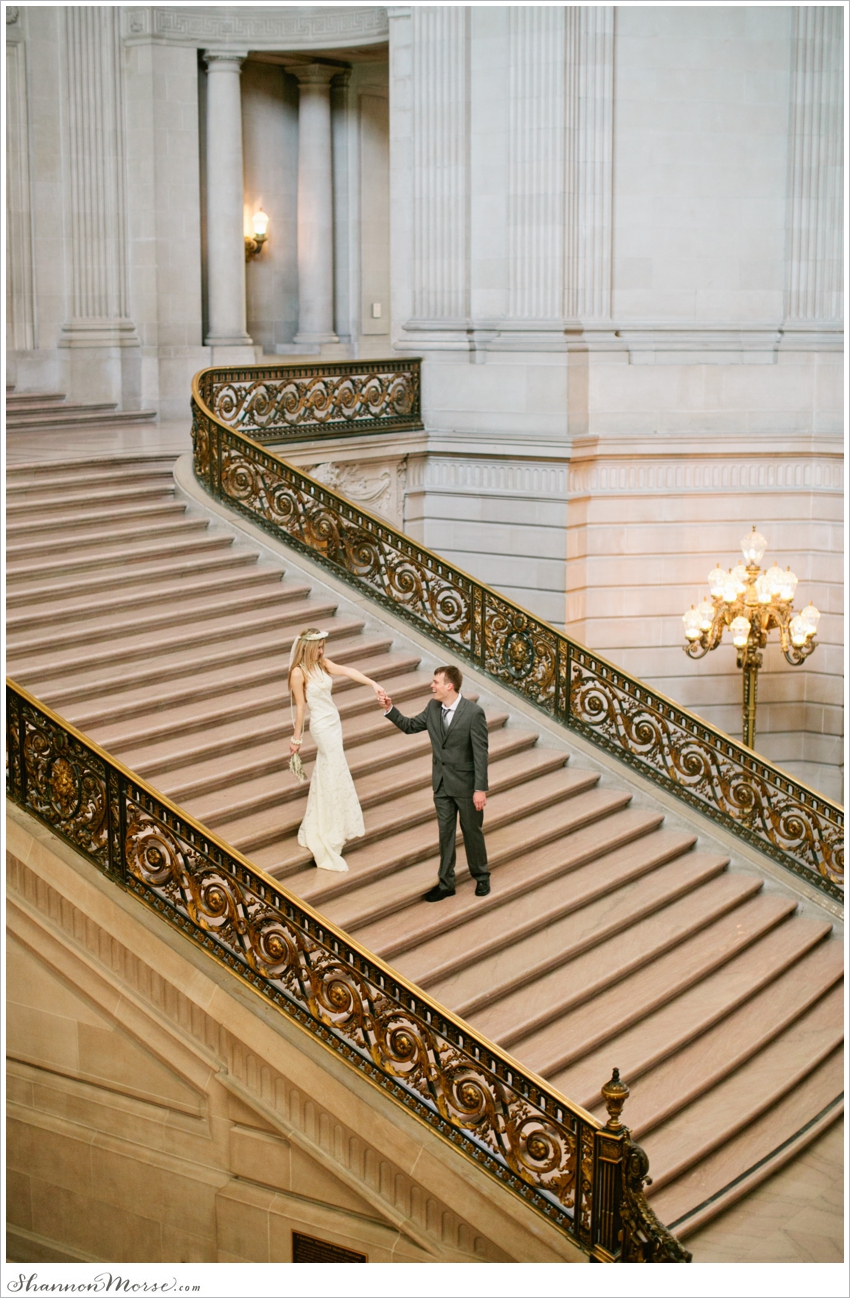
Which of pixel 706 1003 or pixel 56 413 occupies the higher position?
pixel 56 413

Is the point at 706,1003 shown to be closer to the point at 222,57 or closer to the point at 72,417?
the point at 72,417

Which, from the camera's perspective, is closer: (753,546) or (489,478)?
(753,546)

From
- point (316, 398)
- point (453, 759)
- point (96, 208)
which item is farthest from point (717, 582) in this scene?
point (96, 208)

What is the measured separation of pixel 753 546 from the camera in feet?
51.0

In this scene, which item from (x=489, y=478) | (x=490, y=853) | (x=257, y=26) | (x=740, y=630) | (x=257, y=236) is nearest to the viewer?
(x=490, y=853)

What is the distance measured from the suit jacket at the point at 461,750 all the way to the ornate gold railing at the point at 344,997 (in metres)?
1.51

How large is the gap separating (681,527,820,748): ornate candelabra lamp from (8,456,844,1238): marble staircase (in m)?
3.42

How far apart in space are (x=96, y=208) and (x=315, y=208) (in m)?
3.33

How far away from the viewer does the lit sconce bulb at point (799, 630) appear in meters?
14.9

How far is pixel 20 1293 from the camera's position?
802 cm

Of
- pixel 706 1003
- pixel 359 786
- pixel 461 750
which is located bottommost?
pixel 706 1003

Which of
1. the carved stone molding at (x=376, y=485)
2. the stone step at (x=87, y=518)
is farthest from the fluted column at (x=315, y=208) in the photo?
the stone step at (x=87, y=518)

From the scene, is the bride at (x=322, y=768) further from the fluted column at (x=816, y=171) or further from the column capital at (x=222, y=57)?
the column capital at (x=222, y=57)

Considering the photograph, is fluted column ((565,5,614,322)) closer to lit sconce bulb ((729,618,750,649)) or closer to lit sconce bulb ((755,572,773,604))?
lit sconce bulb ((755,572,773,604))
